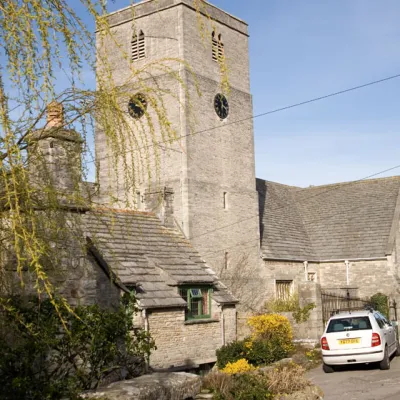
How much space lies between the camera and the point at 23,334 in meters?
7.59

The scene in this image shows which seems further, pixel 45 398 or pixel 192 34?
pixel 192 34

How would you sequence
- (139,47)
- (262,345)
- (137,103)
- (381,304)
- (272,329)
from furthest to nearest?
(139,47) < (381,304) < (272,329) < (262,345) < (137,103)

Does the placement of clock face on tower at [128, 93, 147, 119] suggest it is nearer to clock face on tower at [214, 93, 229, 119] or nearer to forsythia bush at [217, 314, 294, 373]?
forsythia bush at [217, 314, 294, 373]

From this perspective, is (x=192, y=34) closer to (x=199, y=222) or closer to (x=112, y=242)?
(x=199, y=222)

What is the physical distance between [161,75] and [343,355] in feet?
47.2

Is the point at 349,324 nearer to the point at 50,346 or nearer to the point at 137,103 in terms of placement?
the point at 50,346

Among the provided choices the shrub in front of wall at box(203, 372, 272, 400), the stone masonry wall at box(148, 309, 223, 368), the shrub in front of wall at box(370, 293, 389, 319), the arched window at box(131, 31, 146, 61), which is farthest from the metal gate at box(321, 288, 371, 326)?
the arched window at box(131, 31, 146, 61)

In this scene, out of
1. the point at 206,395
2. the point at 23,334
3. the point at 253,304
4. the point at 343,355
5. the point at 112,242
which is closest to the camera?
the point at 23,334

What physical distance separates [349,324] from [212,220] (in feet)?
34.6

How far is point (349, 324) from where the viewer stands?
16688 millimetres

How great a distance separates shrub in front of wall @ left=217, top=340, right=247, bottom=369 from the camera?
19.8 m

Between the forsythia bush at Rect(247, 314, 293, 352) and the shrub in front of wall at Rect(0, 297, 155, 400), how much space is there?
1208 cm

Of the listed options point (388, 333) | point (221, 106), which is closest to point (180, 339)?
point (388, 333)

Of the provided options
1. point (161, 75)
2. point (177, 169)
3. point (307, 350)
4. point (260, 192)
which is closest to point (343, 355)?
point (307, 350)
